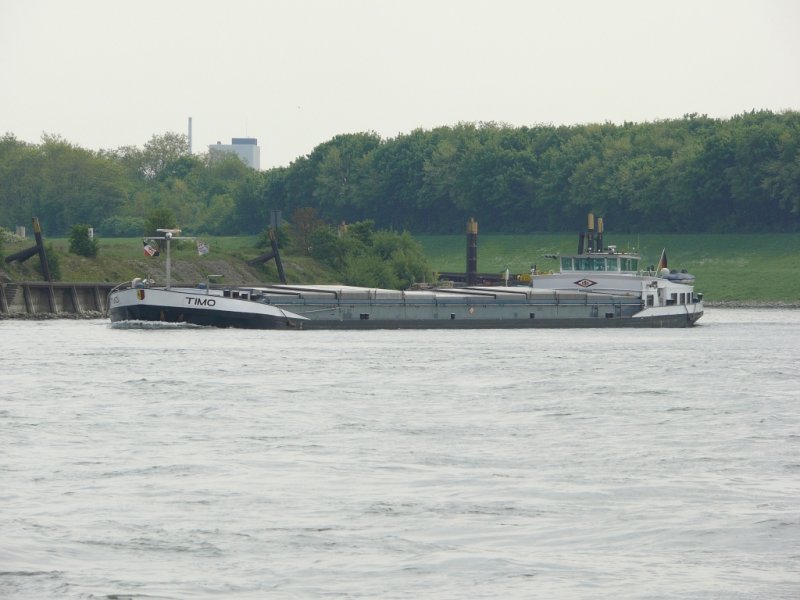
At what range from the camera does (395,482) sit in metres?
24.0

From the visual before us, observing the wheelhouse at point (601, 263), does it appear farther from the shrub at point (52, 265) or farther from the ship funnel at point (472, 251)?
the shrub at point (52, 265)

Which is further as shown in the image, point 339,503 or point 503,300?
point 503,300

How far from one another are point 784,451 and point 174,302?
168ft

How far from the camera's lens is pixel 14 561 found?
58.4 ft

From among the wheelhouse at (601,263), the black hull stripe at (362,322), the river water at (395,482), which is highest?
the wheelhouse at (601,263)

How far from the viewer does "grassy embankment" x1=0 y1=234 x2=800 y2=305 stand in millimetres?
104125

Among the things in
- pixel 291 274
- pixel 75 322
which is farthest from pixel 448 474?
pixel 291 274

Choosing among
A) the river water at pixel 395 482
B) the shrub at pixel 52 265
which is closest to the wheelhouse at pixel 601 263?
the shrub at pixel 52 265

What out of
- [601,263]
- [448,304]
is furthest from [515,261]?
[448,304]

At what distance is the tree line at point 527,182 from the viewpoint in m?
160

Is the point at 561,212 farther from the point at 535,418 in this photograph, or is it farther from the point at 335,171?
the point at 535,418

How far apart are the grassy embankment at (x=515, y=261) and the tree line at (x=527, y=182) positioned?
5.69 m

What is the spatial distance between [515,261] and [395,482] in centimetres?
13617

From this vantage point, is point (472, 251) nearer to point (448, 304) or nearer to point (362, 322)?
point (448, 304)
